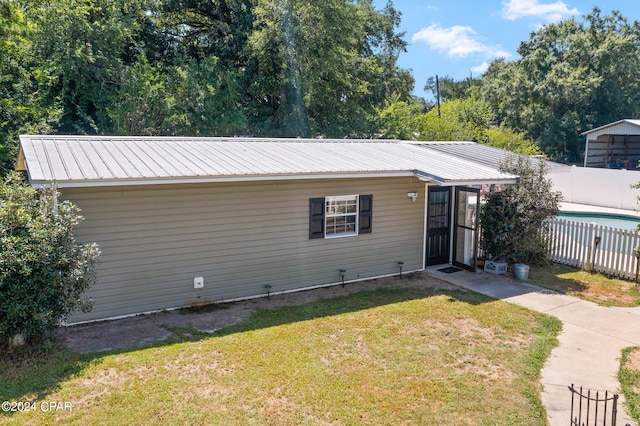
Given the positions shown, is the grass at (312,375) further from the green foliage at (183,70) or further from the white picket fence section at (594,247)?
the green foliage at (183,70)

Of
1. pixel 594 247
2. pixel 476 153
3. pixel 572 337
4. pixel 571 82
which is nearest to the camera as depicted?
pixel 572 337

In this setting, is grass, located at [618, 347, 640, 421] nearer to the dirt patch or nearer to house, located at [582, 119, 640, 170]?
the dirt patch

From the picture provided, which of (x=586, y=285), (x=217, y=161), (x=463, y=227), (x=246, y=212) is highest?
(x=217, y=161)

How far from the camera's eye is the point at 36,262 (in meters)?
5.82

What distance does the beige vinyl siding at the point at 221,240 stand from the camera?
7512 mm

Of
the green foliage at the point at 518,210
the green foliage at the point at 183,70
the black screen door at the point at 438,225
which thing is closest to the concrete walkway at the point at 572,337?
the black screen door at the point at 438,225

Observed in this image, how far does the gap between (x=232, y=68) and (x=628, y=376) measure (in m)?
19.9

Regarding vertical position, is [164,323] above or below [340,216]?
below

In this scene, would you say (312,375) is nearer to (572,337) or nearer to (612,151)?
(572,337)

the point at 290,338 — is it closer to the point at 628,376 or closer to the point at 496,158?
the point at 628,376

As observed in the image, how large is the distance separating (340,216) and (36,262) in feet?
18.4

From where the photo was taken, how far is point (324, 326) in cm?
748

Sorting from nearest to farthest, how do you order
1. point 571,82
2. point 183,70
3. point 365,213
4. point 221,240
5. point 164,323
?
point 164,323 < point 221,240 < point 365,213 < point 183,70 < point 571,82

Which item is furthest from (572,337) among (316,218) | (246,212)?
(246,212)
